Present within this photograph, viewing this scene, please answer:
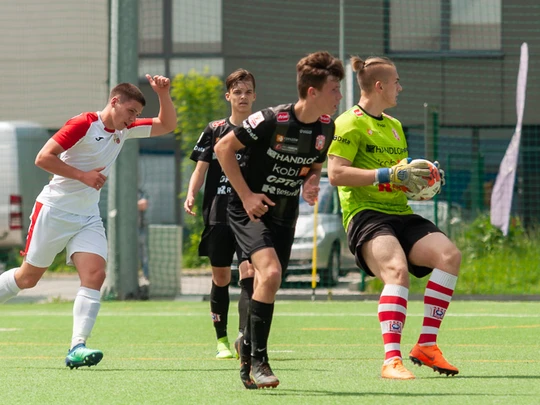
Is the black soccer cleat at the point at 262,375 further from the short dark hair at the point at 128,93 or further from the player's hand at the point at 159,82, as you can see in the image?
the player's hand at the point at 159,82

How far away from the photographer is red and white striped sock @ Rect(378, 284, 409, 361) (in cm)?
670

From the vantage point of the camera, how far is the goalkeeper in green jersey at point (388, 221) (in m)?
6.73

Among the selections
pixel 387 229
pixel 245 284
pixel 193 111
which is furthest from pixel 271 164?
pixel 193 111

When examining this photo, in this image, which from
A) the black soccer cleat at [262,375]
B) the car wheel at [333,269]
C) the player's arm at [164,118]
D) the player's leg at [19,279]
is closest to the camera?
the black soccer cleat at [262,375]

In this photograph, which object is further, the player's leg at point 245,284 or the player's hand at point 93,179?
the player's leg at point 245,284

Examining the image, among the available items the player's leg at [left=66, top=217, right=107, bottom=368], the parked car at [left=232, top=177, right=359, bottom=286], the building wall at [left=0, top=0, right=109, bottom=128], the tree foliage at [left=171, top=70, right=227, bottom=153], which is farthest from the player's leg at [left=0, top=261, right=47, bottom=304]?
the tree foliage at [left=171, top=70, right=227, bottom=153]

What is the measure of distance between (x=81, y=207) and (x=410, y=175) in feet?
7.93

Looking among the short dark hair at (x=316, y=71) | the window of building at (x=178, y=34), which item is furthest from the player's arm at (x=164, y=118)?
the window of building at (x=178, y=34)

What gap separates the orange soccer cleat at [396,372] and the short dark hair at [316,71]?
160cm

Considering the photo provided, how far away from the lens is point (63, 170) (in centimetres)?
751

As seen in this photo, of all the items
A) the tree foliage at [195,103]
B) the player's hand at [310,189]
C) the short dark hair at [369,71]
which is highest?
the tree foliage at [195,103]

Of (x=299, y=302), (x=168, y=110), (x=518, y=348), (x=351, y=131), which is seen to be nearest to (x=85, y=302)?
(x=168, y=110)

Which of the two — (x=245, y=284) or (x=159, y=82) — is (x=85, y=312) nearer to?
(x=245, y=284)

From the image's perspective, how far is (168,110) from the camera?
8.23 m
